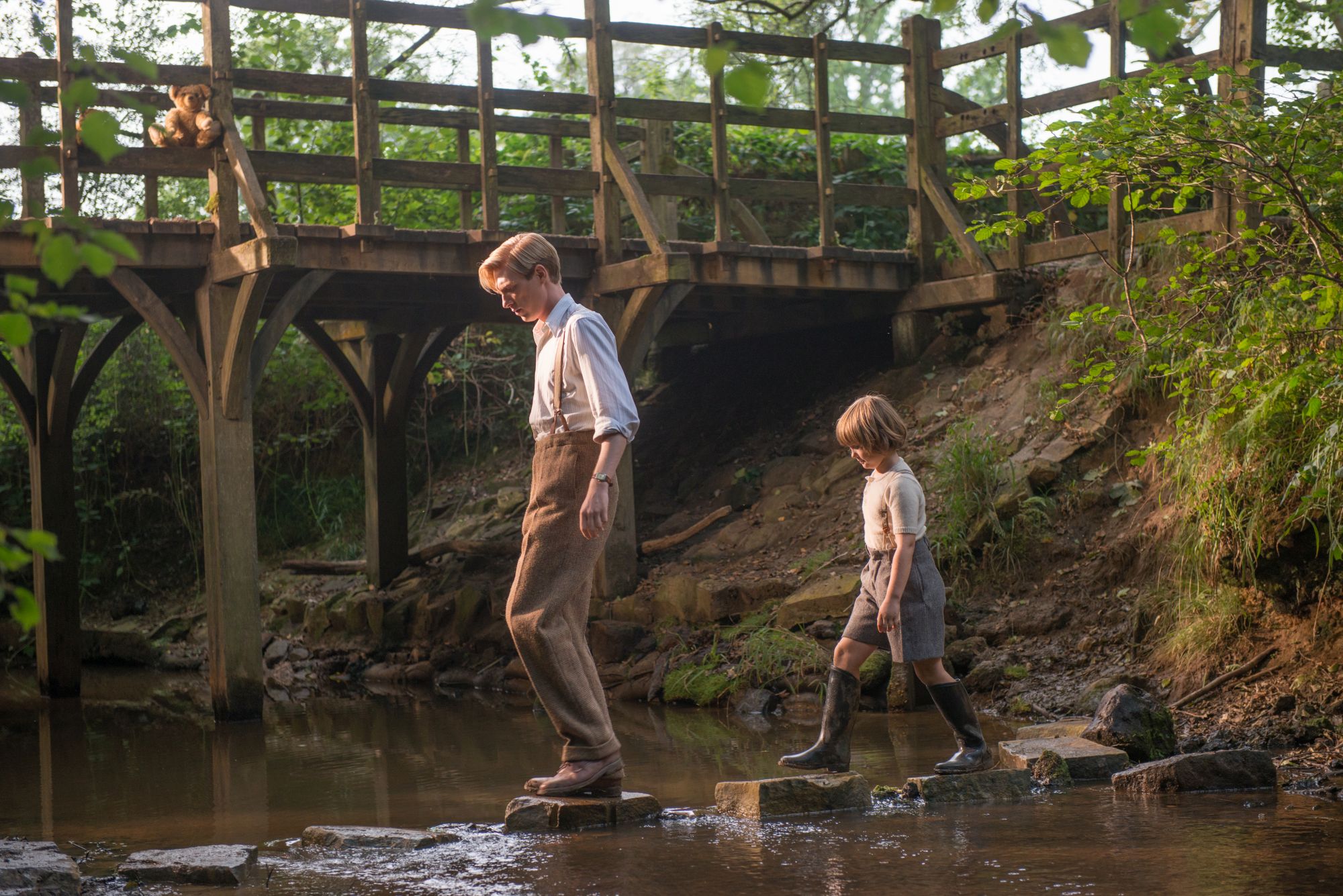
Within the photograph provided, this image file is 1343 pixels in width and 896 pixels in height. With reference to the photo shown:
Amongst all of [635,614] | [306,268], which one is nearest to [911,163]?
[635,614]

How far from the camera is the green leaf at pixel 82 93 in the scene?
216 centimetres

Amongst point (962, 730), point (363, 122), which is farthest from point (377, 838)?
point (363, 122)

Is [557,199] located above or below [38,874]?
above

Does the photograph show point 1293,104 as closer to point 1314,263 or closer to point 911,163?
point 1314,263

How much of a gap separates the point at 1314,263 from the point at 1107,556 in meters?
2.48

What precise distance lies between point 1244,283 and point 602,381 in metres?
3.57

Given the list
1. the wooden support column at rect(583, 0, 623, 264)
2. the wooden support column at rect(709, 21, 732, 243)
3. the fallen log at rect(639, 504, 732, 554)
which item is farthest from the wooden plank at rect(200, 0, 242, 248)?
the fallen log at rect(639, 504, 732, 554)

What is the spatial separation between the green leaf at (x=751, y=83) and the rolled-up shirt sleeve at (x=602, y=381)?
284cm

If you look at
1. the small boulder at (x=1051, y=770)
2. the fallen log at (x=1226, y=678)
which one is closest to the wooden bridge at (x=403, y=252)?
the fallen log at (x=1226, y=678)

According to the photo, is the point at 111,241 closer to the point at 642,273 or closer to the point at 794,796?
the point at 794,796

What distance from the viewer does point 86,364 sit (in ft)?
36.6

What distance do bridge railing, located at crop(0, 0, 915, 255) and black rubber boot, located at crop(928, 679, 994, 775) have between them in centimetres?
459

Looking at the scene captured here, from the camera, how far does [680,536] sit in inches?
460

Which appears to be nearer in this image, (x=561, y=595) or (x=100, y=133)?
(x=100, y=133)
